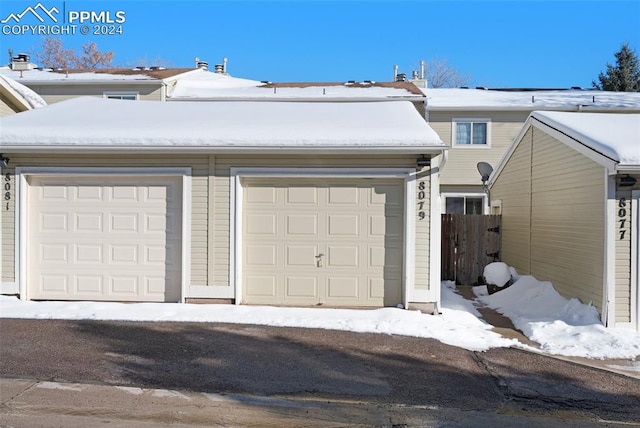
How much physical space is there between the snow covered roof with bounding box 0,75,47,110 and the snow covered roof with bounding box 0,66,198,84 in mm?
4299

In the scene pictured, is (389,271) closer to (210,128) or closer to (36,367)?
(210,128)

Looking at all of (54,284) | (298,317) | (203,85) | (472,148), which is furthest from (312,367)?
(203,85)

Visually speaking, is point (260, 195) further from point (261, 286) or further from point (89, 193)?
point (89, 193)

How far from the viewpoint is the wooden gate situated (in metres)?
15.1

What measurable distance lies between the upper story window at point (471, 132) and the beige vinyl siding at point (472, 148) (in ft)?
0.45

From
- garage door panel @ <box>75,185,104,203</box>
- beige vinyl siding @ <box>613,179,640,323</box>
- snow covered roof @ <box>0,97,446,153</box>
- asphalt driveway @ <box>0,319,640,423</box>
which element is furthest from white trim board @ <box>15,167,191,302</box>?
beige vinyl siding @ <box>613,179,640,323</box>

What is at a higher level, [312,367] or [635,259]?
[635,259]

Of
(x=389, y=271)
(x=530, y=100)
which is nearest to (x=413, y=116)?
(x=389, y=271)

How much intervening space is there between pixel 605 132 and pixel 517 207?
435cm

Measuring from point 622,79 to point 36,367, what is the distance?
138 ft

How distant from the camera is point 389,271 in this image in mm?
9883

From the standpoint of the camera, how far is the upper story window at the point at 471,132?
2169cm

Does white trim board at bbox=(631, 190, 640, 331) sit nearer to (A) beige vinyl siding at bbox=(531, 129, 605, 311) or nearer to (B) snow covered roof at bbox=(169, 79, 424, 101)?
(A) beige vinyl siding at bbox=(531, 129, 605, 311)

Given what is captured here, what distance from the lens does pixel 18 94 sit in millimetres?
16234
